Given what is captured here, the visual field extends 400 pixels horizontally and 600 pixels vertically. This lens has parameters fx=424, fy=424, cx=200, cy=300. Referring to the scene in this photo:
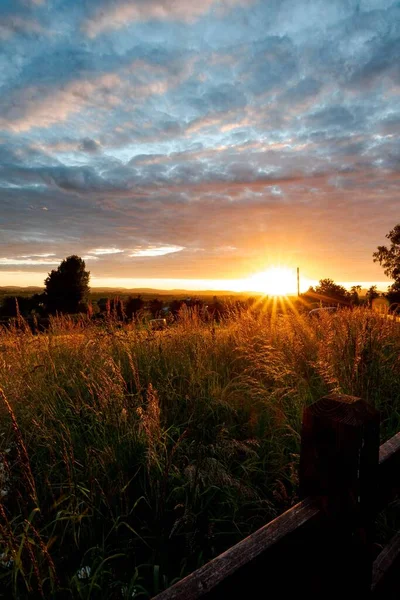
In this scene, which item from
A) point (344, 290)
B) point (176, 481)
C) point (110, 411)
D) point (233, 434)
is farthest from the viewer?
point (344, 290)

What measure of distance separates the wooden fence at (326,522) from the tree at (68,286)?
35705 millimetres

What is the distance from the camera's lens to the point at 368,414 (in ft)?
4.54

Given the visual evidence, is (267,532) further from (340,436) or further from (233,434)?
(233,434)

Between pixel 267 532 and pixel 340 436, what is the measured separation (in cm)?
36

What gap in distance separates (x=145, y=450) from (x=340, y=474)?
2.25 meters

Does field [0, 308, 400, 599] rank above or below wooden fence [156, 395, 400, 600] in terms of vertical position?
below

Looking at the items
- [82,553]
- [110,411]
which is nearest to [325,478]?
[82,553]

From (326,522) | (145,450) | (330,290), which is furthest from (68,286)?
(326,522)

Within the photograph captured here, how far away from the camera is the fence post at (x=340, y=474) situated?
135 cm

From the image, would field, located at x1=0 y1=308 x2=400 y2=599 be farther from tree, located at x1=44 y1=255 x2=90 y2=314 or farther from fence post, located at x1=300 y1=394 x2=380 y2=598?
tree, located at x1=44 y1=255 x2=90 y2=314

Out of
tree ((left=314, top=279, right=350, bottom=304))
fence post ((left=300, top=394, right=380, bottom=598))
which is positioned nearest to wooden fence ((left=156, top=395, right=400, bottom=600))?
fence post ((left=300, top=394, right=380, bottom=598))

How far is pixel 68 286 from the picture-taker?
37438 mm

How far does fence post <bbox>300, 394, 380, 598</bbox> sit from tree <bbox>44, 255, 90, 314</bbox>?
3571cm

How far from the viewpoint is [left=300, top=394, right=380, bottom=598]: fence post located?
135cm
